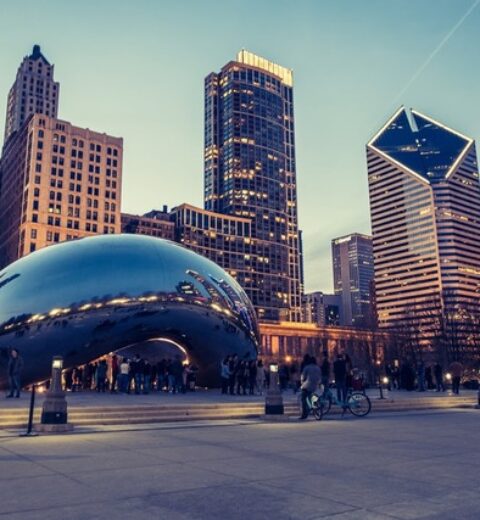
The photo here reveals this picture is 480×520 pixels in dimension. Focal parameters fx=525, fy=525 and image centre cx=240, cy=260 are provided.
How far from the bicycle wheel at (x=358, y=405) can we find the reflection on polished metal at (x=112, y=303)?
8783mm

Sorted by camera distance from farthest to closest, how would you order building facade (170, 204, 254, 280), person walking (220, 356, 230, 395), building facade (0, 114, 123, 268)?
building facade (170, 204, 254, 280) < building facade (0, 114, 123, 268) < person walking (220, 356, 230, 395)

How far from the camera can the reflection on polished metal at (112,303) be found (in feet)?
67.9

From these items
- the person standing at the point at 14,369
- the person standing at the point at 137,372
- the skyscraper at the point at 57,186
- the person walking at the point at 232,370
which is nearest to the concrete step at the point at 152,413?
the person standing at the point at 14,369

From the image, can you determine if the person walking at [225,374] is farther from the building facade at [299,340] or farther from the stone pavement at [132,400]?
the building facade at [299,340]

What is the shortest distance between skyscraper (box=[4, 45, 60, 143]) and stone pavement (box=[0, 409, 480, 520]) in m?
192

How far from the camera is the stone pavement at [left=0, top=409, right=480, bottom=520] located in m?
5.00

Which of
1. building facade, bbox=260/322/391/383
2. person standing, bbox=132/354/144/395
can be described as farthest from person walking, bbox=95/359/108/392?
building facade, bbox=260/322/391/383

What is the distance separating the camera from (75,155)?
135000 mm

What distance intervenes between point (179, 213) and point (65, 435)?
16986 centimetres

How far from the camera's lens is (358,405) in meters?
16.8

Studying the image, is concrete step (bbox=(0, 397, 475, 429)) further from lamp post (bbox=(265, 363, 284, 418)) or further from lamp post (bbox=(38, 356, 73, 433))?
lamp post (bbox=(38, 356, 73, 433))

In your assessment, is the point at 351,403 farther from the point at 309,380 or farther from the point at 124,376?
the point at 124,376

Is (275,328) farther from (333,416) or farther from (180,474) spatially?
(180,474)

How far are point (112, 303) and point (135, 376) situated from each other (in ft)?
13.1
